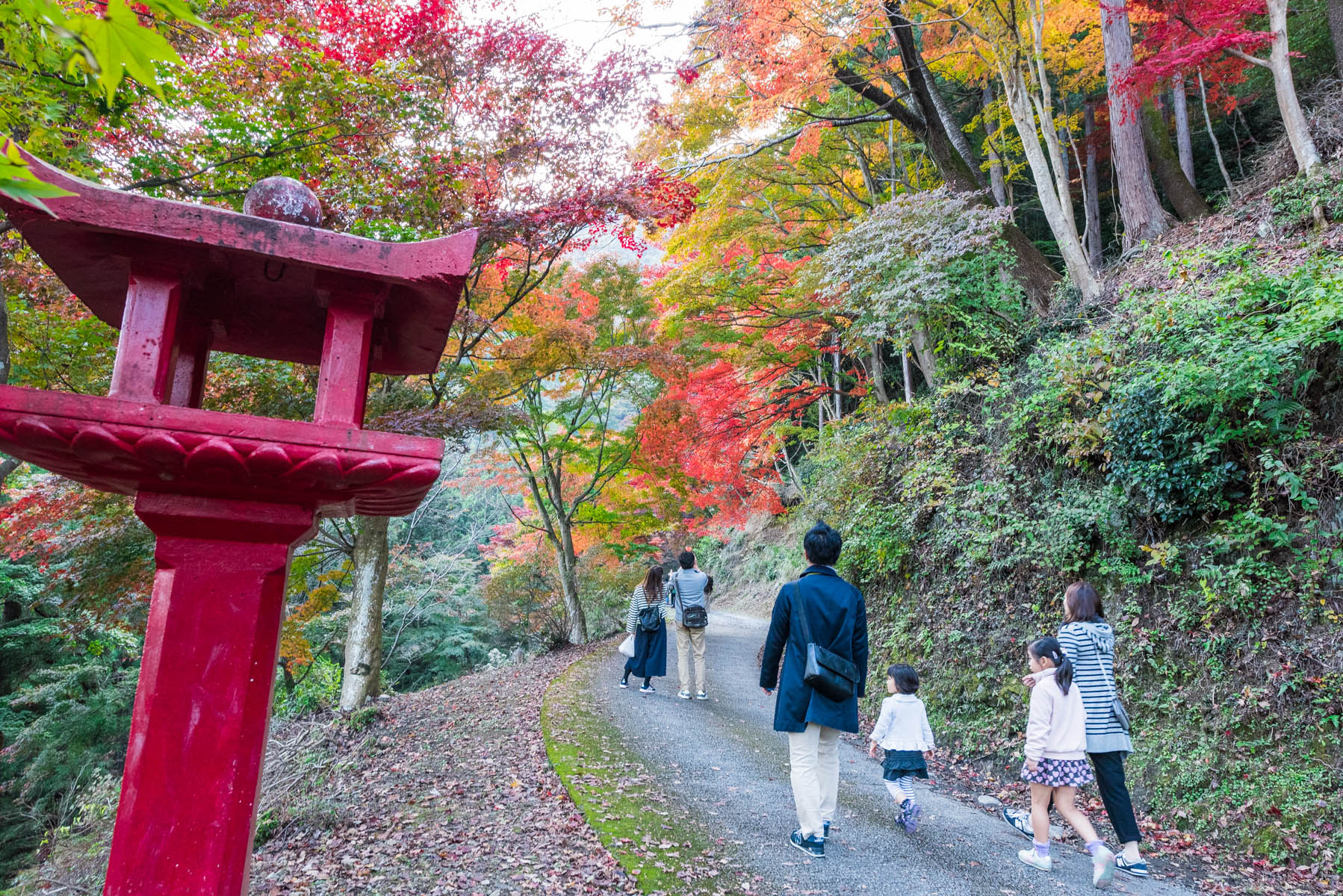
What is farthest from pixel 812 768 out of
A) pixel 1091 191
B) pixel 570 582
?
pixel 1091 191

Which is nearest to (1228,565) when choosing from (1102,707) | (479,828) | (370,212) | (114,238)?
(1102,707)

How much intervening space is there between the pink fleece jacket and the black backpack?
520cm

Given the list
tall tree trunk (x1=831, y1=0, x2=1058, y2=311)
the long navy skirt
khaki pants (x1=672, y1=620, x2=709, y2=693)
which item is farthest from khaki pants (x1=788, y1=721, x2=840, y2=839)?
tall tree trunk (x1=831, y1=0, x2=1058, y2=311)

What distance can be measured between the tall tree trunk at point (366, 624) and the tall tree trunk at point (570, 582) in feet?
17.7

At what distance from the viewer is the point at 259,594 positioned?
2.45 m

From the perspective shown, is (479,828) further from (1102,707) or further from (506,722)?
(1102,707)

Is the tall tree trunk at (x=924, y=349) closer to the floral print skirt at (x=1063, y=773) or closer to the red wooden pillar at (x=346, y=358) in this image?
the floral print skirt at (x=1063, y=773)

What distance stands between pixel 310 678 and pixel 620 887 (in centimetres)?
1604

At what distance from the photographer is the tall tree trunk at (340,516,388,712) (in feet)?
29.7

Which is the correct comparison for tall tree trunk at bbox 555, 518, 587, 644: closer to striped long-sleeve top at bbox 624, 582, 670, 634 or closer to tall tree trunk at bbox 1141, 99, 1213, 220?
striped long-sleeve top at bbox 624, 582, 670, 634

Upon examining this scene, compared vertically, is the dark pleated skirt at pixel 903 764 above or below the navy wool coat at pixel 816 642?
below

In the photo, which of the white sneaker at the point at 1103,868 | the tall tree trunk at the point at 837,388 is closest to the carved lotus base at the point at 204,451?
the white sneaker at the point at 1103,868

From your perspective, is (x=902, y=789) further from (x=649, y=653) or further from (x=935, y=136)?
(x=935, y=136)

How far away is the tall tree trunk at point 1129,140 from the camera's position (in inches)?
365
